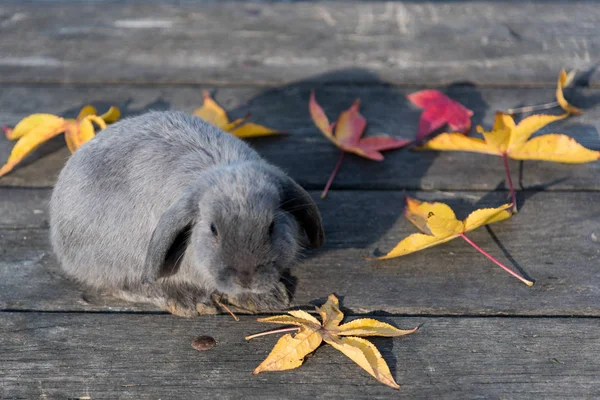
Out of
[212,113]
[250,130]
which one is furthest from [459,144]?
[212,113]

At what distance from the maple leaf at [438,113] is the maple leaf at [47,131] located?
60.1 inches

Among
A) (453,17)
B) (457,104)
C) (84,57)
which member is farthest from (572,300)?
(84,57)

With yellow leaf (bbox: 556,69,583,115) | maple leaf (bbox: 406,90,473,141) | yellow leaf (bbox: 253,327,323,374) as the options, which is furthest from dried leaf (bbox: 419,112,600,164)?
yellow leaf (bbox: 253,327,323,374)

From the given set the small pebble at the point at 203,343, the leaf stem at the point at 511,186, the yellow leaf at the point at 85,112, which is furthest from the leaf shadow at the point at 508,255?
the yellow leaf at the point at 85,112

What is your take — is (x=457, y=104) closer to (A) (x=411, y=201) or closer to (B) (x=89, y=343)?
(A) (x=411, y=201)

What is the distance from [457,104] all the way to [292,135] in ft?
2.77

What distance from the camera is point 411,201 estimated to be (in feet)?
8.73

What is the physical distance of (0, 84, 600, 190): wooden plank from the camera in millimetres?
2941

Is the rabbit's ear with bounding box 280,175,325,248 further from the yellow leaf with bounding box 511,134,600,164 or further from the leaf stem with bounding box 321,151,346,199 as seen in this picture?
the yellow leaf with bounding box 511,134,600,164

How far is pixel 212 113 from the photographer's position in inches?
129

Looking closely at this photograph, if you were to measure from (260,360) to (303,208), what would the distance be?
0.56 meters

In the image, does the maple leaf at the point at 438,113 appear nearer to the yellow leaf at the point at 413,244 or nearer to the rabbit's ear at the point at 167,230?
the yellow leaf at the point at 413,244

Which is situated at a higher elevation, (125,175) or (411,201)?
(125,175)

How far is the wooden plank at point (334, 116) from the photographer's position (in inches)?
116
